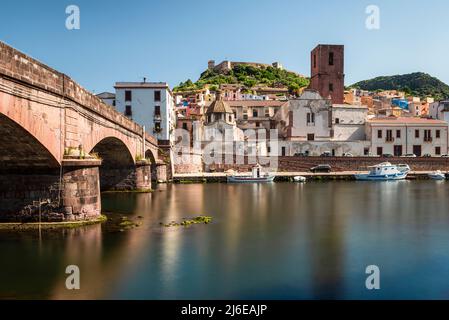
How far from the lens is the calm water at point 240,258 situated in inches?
457

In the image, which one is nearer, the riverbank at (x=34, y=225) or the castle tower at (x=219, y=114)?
the riverbank at (x=34, y=225)

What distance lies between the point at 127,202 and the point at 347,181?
35.3 m

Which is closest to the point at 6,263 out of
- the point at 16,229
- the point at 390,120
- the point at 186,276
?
the point at 16,229

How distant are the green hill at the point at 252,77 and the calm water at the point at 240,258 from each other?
399 feet

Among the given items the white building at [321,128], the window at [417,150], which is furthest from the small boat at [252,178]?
the window at [417,150]

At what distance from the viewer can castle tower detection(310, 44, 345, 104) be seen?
81.7m

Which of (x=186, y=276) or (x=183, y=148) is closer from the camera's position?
(x=186, y=276)

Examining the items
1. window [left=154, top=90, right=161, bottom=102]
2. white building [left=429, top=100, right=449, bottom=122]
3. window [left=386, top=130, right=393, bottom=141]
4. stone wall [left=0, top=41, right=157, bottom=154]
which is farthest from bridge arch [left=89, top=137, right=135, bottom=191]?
white building [left=429, top=100, right=449, bottom=122]

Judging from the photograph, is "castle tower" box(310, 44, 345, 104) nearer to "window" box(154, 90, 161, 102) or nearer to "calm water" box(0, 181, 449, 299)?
"window" box(154, 90, 161, 102)

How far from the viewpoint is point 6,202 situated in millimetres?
17875

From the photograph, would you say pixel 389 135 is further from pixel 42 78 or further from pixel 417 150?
pixel 42 78

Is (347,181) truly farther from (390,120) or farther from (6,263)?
(6,263)

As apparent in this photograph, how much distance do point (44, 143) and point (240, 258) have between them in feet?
29.1

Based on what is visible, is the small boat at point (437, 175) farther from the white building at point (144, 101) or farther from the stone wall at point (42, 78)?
the stone wall at point (42, 78)
